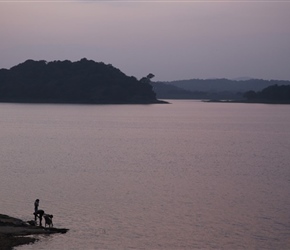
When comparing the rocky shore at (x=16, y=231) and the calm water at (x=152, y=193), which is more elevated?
the rocky shore at (x=16, y=231)

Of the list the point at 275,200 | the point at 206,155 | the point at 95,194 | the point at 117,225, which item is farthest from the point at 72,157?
the point at 117,225

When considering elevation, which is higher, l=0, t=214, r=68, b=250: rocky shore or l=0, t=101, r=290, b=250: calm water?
l=0, t=214, r=68, b=250: rocky shore

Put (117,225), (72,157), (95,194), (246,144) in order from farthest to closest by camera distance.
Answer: (246,144) → (72,157) → (95,194) → (117,225)

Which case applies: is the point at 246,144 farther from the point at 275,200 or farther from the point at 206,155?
the point at 275,200

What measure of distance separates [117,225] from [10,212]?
6095 millimetres

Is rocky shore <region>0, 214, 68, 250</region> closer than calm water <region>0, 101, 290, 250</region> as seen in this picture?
Yes

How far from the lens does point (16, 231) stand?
26734 millimetres

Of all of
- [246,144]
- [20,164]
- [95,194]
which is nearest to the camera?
[95,194]

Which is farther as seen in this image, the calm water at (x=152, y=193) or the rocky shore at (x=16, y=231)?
the calm water at (x=152, y=193)

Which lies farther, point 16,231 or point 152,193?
point 152,193

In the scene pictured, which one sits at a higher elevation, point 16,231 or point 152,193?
point 16,231

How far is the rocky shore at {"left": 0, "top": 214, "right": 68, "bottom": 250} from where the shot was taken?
2494 centimetres

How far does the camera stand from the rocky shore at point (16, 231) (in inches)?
982

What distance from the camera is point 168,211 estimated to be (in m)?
34.3
